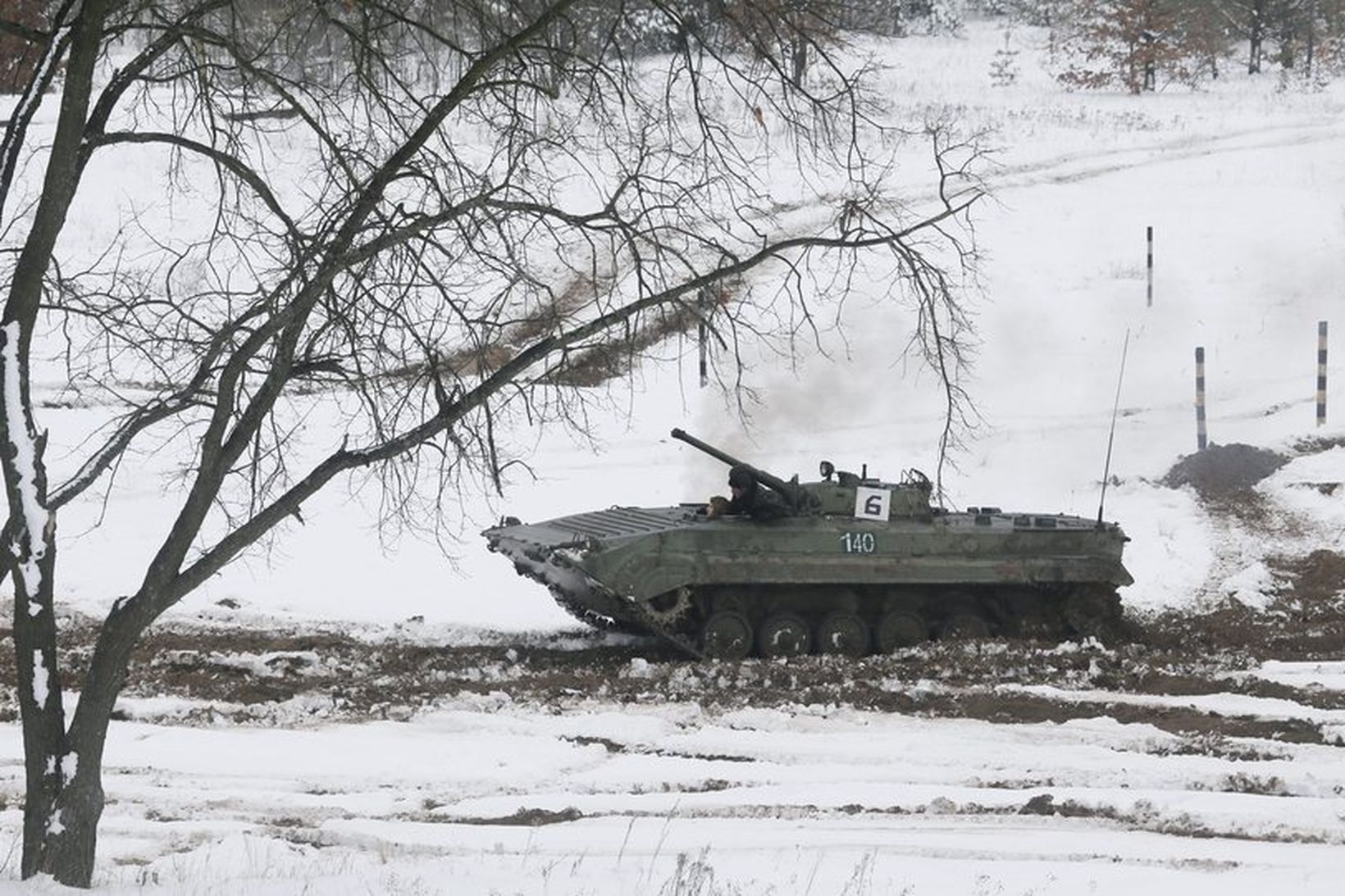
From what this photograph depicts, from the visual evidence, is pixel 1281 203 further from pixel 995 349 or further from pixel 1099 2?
pixel 1099 2

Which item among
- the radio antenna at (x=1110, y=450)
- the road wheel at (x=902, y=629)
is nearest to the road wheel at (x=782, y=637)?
the road wheel at (x=902, y=629)

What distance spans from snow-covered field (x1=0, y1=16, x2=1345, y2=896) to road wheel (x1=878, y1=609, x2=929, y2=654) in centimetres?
200

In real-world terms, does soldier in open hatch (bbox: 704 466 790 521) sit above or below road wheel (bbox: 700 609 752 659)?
above

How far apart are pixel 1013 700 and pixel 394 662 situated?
4.31m

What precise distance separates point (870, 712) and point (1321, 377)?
1022 cm

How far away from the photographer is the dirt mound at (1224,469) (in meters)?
19.1

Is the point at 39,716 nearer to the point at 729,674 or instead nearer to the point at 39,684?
the point at 39,684

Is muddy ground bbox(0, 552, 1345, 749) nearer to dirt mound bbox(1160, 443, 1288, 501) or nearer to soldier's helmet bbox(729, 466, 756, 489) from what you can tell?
soldier's helmet bbox(729, 466, 756, 489)

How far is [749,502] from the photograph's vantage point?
1417cm

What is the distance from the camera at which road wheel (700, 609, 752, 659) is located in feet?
45.9

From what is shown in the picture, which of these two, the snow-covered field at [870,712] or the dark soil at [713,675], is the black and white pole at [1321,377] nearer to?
the snow-covered field at [870,712]

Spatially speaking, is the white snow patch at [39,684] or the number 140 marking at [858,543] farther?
the number 140 marking at [858,543]

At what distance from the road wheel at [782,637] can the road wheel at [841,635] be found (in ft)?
0.49

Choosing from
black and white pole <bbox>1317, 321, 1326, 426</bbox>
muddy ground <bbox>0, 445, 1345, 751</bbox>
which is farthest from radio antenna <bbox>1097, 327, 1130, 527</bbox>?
black and white pole <bbox>1317, 321, 1326, 426</bbox>
